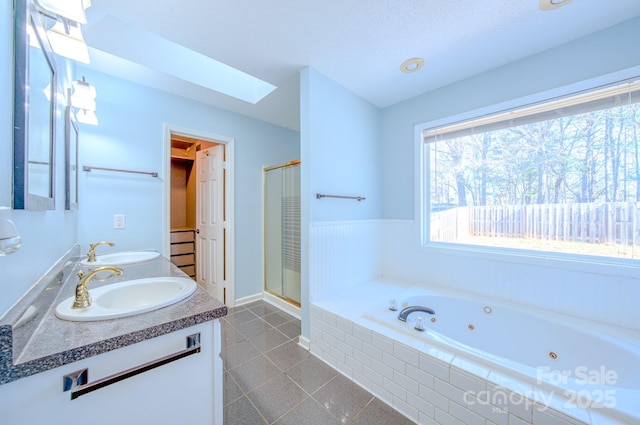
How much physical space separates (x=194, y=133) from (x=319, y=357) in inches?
99.1

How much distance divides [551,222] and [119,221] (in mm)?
3617

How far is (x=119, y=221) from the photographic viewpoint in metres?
2.07

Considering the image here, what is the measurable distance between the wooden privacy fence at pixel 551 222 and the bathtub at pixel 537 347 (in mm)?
586

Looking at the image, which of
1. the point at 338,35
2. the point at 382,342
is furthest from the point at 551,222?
the point at 338,35

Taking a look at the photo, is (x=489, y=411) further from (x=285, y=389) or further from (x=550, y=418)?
(x=285, y=389)

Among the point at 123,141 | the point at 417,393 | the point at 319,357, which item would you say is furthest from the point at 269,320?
the point at 123,141

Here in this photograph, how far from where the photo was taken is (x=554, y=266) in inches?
68.0

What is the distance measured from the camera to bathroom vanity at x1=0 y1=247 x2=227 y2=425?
→ 57cm

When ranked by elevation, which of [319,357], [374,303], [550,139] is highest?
[550,139]

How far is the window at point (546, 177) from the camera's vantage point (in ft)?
5.02

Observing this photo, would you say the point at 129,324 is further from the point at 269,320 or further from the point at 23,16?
the point at 269,320

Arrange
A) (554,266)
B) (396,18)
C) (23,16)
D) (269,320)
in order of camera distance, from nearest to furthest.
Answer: (23,16) → (396,18) → (554,266) → (269,320)

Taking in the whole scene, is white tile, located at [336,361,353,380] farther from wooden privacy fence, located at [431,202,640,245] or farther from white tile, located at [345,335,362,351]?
wooden privacy fence, located at [431,202,640,245]

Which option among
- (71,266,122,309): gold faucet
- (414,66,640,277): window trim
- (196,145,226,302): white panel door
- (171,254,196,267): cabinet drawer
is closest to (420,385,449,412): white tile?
(414,66,640,277): window trim
